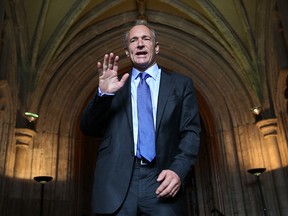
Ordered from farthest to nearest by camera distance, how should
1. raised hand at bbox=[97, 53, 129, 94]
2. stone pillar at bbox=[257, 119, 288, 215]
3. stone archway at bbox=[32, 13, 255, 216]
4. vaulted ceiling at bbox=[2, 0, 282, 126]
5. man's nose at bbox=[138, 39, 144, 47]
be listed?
stone archway at bbox=[32, 13, 255, 216], vaulted ceiling at bbox=[2, 0, 282, 126], stone pillar at bbox=[257, 119, 288, 215], man's nose at bbox=[138, 39, 144, 47], raised hand at bbox=[97, 53, 129, 94]

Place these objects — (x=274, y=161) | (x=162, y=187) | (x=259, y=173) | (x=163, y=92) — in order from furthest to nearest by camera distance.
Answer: (x=274, y=161), (x=259, y=173), (x=163, y=92), (x=162, y=187)

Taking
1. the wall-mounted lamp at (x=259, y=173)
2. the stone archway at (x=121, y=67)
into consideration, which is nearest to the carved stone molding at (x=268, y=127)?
the stone archway at (x=121, y=67)

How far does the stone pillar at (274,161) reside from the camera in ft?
28.3

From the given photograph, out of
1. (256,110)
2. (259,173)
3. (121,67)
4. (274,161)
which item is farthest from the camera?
(121,67)

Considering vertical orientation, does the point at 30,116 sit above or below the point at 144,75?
above

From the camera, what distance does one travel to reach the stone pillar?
8618 mm

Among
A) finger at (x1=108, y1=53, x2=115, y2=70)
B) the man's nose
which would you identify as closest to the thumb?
finger at (x1=108, y1=53, x2=115, y2=70)

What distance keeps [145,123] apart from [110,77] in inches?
10.6

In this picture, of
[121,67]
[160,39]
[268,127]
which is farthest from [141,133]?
[121,67]

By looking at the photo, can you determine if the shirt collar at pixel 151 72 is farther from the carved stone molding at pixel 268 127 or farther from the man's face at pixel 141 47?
the carved stone molding at pixel 268 127

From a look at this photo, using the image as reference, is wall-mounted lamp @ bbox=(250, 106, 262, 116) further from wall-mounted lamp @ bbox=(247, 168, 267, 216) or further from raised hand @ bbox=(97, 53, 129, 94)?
raised hand @ bbox=(97, 53, 129, 94)

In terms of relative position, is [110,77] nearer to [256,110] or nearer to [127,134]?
[127,134]

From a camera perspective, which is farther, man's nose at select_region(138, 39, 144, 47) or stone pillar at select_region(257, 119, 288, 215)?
stone pillar at select_region(257, 119, 288, 215)

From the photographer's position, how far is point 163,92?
1.79m
